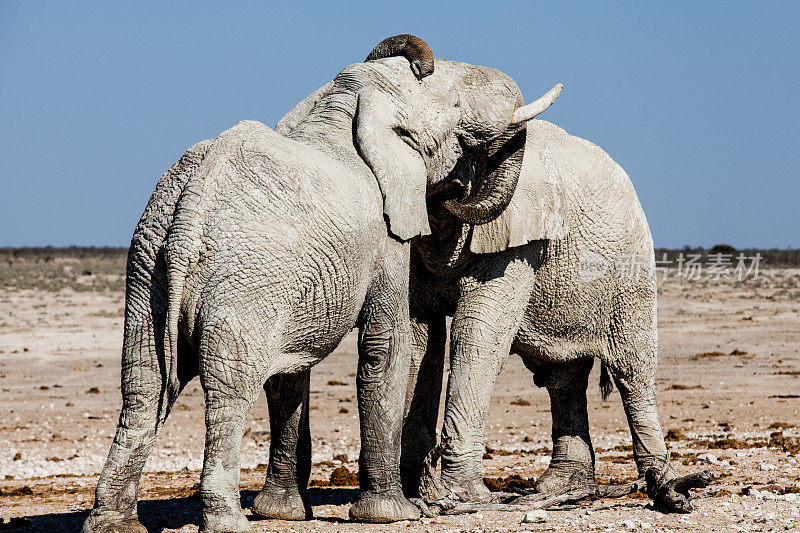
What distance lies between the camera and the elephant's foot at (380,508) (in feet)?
20.1

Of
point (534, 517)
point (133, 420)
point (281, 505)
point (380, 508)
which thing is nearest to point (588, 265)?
point (534, 517)

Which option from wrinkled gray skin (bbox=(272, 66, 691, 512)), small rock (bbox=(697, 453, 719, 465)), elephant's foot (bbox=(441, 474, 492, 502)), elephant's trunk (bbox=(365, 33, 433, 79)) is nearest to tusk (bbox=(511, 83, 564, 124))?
wrinkled gray skin (bbox=(272, 66, 691, 512))

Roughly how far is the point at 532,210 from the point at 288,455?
2137 millimetres

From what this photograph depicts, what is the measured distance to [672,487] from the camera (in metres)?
6.49

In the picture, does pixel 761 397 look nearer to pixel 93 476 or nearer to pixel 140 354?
pixel 93 476

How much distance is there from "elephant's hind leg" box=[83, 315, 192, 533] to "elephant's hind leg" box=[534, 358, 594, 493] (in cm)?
332

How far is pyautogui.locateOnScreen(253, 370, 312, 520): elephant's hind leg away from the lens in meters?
6.46

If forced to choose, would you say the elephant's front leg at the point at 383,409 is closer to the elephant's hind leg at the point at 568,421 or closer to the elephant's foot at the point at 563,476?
the elephant's foot at the point at 563,476

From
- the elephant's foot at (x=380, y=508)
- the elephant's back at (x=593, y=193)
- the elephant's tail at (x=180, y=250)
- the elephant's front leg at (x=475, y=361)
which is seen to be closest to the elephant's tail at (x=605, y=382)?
the elephant's back at (x=593, y=193)

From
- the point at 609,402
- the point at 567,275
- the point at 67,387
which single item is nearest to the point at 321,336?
the point at 567,275

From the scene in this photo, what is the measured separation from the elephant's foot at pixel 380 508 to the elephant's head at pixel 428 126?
59.1 inches

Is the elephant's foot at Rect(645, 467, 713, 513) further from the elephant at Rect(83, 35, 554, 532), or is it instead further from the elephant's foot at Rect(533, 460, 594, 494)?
the elephant at Rect(83, 35, 554, 532)

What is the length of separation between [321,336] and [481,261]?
174 centimetres

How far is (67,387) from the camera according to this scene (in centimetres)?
1451
